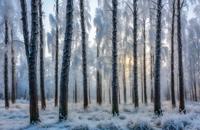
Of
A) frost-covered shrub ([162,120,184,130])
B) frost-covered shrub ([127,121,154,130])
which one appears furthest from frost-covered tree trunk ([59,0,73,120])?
frost-covered shrub ([162,120,184,130])

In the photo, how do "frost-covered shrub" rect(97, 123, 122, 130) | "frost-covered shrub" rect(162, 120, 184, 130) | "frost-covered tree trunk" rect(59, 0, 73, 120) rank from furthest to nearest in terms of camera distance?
"frost-covered tree trunk" rect(59, 0, 73, 120) < "frost-covered shrub" rect(97, 123, 122, 130) < "frost-covered shrub" rect(162, 120, 184, 130)

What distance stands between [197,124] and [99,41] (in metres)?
24.7

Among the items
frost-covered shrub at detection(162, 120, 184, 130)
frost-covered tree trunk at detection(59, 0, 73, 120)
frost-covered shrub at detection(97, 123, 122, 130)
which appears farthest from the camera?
frost-covered tree trunk at detection(59, 0, 73, 120)

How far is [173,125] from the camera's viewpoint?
12.2m

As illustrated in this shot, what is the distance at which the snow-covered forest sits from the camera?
14.3m

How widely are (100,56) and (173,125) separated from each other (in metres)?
20.2

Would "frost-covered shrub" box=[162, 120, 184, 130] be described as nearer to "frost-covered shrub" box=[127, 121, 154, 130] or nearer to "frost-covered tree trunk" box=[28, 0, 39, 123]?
"frost-covered shrub" box=[127, 121, 154, 130]

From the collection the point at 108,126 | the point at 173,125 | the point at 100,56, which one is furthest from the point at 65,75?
the point at 100,56

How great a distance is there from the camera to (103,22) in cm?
3581

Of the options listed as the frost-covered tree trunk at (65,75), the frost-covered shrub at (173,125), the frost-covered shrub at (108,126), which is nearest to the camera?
the frost-covered shrub at (173,125)

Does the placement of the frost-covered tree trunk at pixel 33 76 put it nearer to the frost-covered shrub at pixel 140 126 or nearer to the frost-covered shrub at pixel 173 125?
the frost-covered shrub at pixel 140 126

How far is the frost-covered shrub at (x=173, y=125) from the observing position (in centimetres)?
1213

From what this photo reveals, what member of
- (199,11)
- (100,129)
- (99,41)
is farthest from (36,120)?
(199,11)

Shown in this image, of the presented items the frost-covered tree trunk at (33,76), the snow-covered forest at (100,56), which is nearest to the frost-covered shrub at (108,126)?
the snow-covered forest at (100,56)
